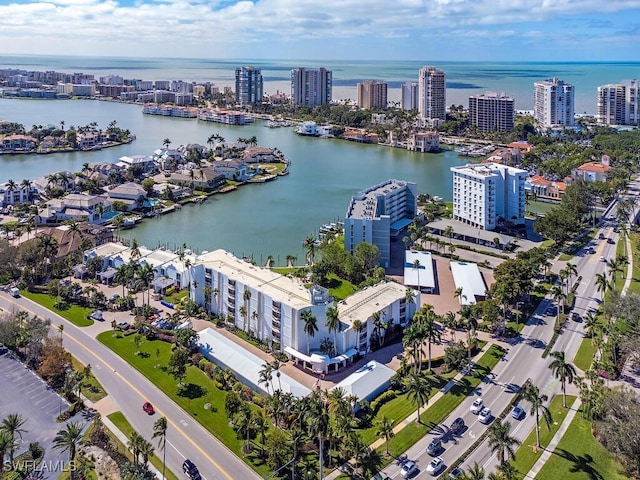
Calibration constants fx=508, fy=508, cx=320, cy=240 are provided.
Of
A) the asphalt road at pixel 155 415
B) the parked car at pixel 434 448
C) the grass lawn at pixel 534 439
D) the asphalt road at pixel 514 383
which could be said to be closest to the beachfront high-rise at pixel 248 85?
the asphalt road at pixel 514 383

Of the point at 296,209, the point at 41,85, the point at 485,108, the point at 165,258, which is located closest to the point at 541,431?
the point at 165,258

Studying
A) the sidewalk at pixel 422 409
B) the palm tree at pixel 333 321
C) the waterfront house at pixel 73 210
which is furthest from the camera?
the waterfront house at pixel 73 210

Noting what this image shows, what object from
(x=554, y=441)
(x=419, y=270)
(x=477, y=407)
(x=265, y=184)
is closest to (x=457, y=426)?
(x=477, y=407)

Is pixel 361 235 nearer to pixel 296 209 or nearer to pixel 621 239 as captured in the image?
pixel 296 209

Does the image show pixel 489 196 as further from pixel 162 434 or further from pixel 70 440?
pixel 70 440

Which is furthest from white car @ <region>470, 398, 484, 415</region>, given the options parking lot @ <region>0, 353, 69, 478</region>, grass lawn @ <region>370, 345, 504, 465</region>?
parking lot @ <region>0, 353, 69, 478</region>

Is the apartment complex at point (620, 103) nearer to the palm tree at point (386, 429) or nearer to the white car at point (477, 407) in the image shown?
the white car at point (477, 407)
